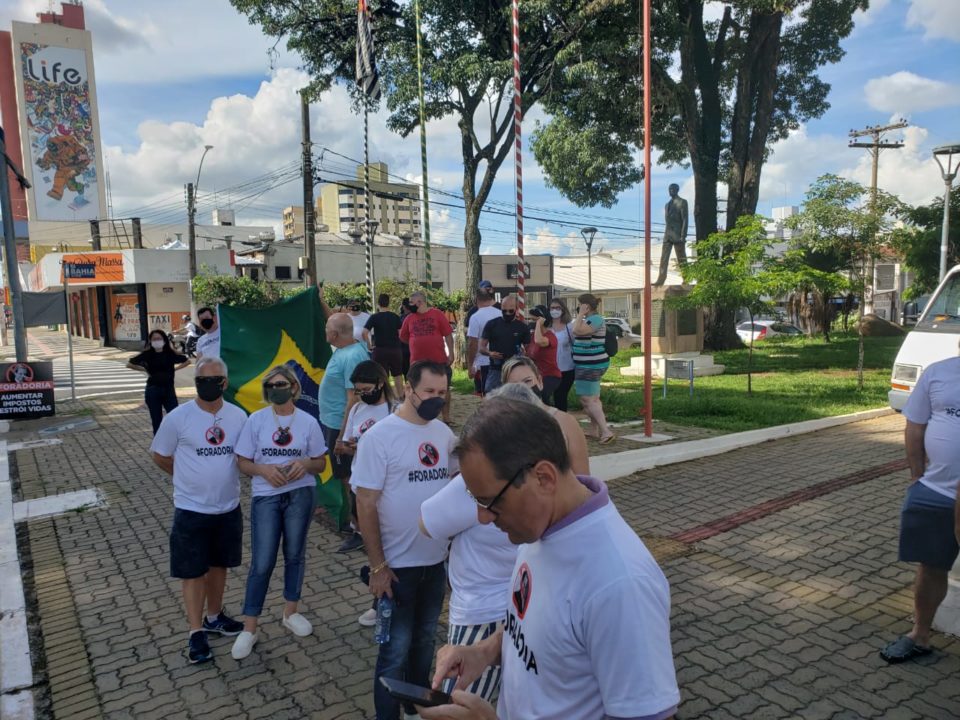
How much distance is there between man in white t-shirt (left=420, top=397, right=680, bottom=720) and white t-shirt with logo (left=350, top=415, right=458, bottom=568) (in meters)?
1.46

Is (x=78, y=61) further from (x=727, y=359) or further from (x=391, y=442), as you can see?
(x=391, y=442)

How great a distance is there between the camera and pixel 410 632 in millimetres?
3211

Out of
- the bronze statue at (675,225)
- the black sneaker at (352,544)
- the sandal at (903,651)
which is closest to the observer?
the sandal at (903,651)

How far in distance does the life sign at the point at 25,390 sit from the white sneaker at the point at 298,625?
1048 cm

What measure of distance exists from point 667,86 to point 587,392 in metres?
14.7

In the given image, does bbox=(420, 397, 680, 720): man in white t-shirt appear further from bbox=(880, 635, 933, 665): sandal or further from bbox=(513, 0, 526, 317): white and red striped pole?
bbox=(513, 0, 526, 317): white and red striped pole

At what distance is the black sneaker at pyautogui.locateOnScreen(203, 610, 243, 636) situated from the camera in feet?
14.8

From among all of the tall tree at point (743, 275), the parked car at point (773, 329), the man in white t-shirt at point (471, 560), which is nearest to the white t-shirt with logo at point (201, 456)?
the man in white t-shirt at point (471, 560)

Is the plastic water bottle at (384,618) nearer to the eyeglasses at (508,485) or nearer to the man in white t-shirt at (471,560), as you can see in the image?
the man in white t-shirt at (471,560)

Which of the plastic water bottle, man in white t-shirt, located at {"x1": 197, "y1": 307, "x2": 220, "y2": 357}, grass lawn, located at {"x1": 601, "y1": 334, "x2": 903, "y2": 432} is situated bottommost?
grass lawn, located at {"x1": 601, "y1": 334, "x2": 903, "y2": 432}

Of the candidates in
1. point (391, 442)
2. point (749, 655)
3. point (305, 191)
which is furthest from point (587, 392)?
point (305, 191)

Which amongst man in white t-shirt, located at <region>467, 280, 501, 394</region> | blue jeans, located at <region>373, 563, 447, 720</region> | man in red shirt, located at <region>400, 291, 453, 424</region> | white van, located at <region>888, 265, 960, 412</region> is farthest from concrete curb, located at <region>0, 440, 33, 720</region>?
white van, located at <region>888, 265, 960, 412</region>

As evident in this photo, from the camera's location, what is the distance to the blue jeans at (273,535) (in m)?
4.23

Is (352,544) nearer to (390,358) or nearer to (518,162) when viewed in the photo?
(390,358)
